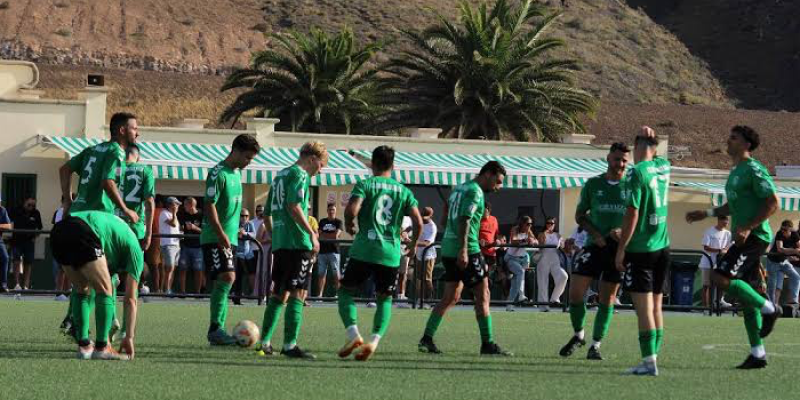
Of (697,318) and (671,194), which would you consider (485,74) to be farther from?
(697,318)

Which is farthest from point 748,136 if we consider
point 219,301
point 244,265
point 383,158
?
point 244,265

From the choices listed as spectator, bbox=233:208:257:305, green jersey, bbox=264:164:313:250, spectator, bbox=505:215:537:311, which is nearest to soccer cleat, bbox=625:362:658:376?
green jersey, bbox=264:164:313:250

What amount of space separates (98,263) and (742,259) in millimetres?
5200

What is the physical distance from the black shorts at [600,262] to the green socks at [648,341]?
1.45 m

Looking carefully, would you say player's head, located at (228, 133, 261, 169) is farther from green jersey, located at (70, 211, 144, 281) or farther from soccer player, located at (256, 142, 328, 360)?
green jersey, located at (70, 211, 144, 281)

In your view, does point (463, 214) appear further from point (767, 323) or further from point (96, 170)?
point (96, 170)

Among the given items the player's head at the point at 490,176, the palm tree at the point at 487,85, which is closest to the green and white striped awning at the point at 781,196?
the palm tree at the point at 487,85

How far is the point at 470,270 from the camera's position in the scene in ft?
44.2

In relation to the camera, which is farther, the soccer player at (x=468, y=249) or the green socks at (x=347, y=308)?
the soccer player at (x=468, y=249)

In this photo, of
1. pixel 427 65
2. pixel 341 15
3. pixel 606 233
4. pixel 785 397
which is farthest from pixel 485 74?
pixel 341 15

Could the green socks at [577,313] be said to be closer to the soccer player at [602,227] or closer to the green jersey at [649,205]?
the soccer player at [602,227]

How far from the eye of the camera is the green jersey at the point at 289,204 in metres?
12.2

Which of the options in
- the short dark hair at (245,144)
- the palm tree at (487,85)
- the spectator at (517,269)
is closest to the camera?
the short dark hair at (245,144)

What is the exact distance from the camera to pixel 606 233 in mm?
13133
